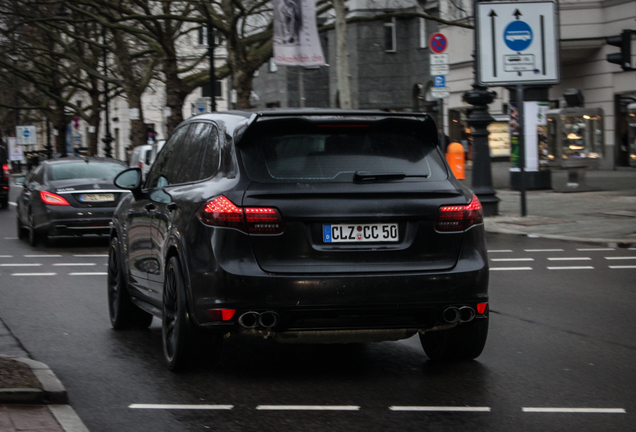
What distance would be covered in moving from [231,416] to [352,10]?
45634 millimetres

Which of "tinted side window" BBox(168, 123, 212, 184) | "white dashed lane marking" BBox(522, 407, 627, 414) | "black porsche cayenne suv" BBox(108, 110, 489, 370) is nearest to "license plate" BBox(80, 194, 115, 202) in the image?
"tinted side window" BBox(168, 123, 212, 184)

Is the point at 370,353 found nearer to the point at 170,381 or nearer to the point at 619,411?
the point at 170,381

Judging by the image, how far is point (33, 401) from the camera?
5359mm

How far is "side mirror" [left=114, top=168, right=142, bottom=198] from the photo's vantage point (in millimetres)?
7695

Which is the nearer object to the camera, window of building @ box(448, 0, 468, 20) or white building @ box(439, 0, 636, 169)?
window of building @ box(448, 0, 468, 20)

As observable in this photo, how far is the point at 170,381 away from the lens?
6.11 m

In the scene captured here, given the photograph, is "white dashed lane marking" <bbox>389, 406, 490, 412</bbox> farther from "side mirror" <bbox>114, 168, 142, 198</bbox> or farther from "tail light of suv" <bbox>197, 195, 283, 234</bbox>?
"side mirror" <bbox>114, 168, 142, 198</bbox>

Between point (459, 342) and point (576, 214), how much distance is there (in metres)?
13.2

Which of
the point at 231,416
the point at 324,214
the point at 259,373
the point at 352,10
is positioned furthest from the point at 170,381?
the point at 352,10

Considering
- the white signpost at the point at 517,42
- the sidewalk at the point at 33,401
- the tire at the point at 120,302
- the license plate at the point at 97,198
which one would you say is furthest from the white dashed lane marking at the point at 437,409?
the white signpost at the point at 517,42

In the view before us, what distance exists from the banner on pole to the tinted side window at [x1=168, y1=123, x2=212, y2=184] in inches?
643

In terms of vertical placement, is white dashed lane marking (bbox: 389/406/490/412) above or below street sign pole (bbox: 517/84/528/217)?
below

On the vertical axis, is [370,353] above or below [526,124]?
below

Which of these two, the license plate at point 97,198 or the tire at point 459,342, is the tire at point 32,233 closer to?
the license plate at point 97,198
